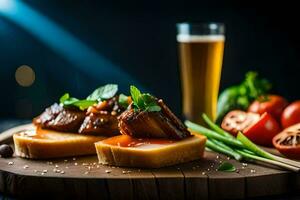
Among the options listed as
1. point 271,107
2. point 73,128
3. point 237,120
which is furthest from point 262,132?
point 73,128

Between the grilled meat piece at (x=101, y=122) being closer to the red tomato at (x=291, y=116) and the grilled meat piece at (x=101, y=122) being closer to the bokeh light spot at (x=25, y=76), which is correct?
the red tomato at (x=291, y=116)

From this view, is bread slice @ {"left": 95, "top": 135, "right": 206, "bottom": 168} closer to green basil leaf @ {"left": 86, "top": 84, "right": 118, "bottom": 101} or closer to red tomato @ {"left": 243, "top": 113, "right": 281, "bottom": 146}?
green basil leaf @ {"left": 86, "top": 84, "right": 118, "bottom": 101}

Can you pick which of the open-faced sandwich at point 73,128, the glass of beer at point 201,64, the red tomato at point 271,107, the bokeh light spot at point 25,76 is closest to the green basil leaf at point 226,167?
the open-faced sandwich at point 73,128

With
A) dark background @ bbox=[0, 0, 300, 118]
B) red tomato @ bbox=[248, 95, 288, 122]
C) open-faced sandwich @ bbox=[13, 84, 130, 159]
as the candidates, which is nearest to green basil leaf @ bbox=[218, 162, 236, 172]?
open-faced sandwich @ bbox=[13, 84, 130, 159]

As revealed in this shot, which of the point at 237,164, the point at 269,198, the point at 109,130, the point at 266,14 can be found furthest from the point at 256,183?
the point at 266,14

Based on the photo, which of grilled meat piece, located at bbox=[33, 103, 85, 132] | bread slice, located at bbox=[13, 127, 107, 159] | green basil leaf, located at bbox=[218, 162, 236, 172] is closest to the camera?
green basil leaf, located at bbox=[218, 162, 236, 172]

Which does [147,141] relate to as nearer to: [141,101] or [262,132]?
[141,101]

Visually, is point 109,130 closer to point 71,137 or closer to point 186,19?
point 71,137
